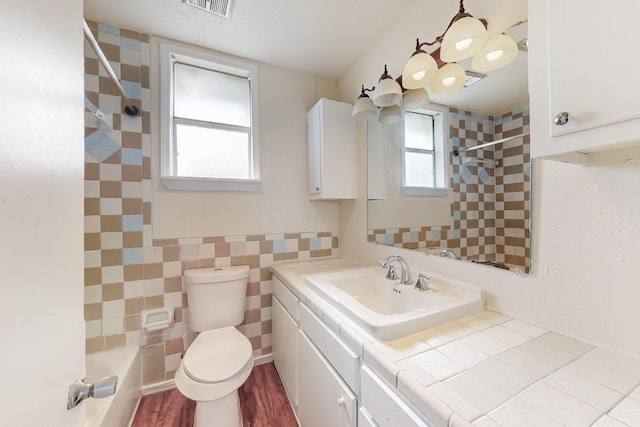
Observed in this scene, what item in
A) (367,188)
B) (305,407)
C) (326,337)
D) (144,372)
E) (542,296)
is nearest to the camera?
(542,296)

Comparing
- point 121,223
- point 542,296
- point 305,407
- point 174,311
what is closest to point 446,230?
point 542,296

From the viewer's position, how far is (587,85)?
54cm

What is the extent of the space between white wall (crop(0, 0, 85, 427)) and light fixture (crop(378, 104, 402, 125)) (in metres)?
1.36

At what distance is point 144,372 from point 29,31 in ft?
6.22

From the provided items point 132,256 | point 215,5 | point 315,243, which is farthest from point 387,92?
point 132,256

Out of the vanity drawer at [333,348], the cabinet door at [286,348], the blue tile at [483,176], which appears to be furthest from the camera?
the cabinet door at [286,348]

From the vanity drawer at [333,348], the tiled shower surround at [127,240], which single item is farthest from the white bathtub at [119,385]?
the vanity drawer at [333,348]

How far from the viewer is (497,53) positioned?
3.06 feet

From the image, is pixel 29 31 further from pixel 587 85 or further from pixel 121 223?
pixel 121 223

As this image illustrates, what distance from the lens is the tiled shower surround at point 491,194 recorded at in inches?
35.9

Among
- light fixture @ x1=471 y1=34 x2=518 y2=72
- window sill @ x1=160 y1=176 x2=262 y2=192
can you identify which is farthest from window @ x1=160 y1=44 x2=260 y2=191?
light fixture @ x1=471 y1=34 x2=518 y2=72

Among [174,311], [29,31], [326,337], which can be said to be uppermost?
[29,31]

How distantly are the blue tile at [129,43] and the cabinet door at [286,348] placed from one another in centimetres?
190

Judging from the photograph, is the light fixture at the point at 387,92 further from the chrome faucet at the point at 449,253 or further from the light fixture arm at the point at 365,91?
the chrome faucet at the point at 449,253
